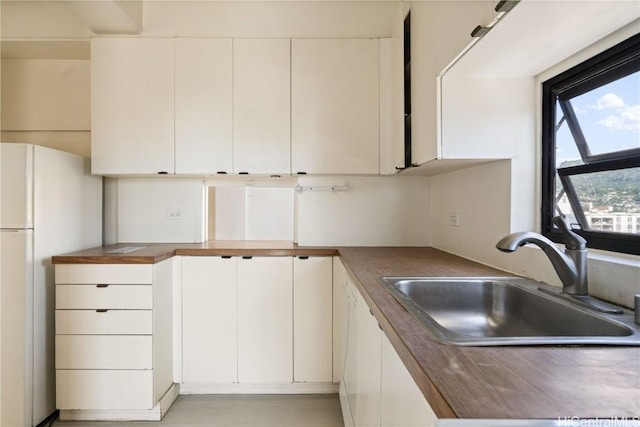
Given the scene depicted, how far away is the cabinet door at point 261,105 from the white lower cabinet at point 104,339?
975mm

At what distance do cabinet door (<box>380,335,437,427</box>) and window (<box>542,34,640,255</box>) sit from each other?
0.91 metres

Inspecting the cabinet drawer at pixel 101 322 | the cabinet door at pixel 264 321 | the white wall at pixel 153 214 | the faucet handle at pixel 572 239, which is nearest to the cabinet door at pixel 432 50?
the faucet handle at pixel 572 239

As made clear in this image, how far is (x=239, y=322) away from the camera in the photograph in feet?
7.25

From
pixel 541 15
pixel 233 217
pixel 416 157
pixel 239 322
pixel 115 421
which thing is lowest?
pixel 115 421

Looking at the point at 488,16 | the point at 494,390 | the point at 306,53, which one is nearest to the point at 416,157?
the point at 488,16

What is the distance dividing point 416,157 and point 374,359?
3.74 ft

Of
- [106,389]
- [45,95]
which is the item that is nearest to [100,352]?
[106,389]

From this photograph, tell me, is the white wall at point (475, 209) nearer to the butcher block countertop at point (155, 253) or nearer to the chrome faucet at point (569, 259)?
the chrome faucet at point (569, 259)

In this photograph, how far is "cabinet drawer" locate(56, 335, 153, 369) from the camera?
1.92 meters

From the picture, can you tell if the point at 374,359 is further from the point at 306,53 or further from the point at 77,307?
the point at 306,53

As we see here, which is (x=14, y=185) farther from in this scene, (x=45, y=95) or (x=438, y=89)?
(x=438, y=89)

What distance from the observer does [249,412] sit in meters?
2.04

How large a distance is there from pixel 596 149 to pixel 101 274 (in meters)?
2.49

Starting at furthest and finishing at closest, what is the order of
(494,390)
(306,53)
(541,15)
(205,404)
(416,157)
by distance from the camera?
(306,53), (205,404), (416,157), (541,15), (494,390)
